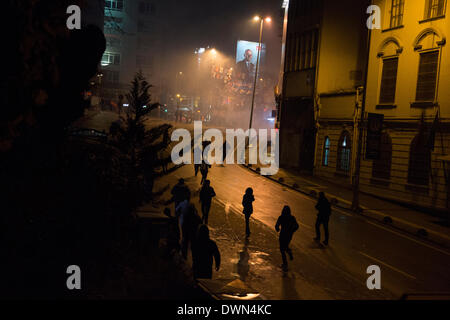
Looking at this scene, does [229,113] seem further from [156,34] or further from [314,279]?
[314,279]

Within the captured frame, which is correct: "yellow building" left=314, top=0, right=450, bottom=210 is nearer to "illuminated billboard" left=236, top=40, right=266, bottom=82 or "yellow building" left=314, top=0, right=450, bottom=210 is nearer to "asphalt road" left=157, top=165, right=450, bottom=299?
"asphalt road" left=157, top=165, right=450, bottom=299

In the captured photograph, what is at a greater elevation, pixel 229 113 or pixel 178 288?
pixel 229 113

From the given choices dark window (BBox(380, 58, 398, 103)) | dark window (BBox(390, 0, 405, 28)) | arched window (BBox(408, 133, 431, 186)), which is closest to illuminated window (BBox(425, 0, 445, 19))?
dark window (BBox(390, 0, 405, 28))

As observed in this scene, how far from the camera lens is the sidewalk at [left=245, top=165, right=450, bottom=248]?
53.4ft

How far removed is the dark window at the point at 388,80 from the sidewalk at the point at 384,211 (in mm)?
6038

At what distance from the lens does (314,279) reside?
32.8 feet

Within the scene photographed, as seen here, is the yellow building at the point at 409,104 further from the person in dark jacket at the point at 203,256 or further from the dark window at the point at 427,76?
the person in dark jacket at the point at 203,256

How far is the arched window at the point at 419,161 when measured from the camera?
21328mm

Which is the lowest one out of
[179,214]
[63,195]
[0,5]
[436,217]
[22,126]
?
[436,217]

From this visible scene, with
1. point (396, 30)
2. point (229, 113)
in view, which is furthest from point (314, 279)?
point (229, 113)

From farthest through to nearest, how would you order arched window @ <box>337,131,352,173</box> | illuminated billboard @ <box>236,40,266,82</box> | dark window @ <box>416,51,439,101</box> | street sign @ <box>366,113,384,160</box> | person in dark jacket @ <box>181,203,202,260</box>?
illuminated billboard @ <box>236,40,266,82</box> → arched window @ <box>337,131,352,173</box> → dark window @ <box>416,51,439,101</box> → street sign @ <box>366,113,384,160</box> → person in dark jacket @ <box>181,203,202,260</box>

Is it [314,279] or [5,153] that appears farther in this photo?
[314,279]

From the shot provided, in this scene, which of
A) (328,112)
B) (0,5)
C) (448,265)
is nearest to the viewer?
(0,5)
